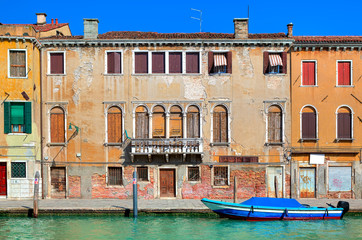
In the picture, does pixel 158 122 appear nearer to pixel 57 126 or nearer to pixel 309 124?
pixel 57 126

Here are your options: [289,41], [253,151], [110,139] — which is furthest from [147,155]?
[289,41]

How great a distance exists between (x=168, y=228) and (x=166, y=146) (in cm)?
542

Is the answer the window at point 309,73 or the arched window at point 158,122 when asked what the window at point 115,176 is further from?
the window at point 309,73

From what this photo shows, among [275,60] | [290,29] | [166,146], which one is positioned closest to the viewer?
[166,146]

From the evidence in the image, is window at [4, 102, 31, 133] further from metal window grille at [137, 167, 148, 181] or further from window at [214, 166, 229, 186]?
window at [214, 166, 229, 186]

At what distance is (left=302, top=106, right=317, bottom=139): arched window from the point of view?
23.8 metres

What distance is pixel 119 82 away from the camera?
2383cm

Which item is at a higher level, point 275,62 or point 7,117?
point 275,62

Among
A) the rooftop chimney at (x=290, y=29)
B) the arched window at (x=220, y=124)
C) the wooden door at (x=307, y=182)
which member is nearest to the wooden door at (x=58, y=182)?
the arched window at (x=220, y=124)

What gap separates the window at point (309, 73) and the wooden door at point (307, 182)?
3960 millimetres

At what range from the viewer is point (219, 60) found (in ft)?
78.0

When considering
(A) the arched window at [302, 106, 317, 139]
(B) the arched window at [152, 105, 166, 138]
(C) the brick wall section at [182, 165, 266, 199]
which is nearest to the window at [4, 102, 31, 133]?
(B) the arched window at [152, 105, 166, 138]

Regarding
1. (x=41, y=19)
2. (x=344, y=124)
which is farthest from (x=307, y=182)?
(x=41, y=19)

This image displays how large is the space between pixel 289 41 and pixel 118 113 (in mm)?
8373
